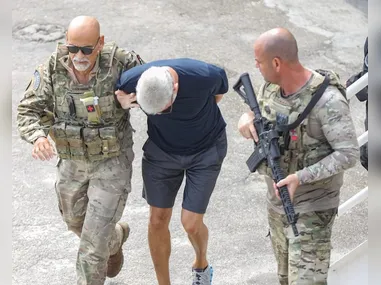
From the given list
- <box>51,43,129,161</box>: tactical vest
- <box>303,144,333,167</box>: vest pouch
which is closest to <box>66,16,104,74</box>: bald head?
<box>51,43,129,161</box>: tactical vest

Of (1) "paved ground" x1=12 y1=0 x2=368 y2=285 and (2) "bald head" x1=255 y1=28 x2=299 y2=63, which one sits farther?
(1) "paved ground" x1=12 y1=0 x2=368 y2=285

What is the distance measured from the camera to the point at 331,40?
9.70 metres

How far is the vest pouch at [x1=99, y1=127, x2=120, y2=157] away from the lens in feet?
16.3

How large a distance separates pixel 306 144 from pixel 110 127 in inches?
47.6

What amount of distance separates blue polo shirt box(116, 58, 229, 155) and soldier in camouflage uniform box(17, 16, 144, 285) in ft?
0.53

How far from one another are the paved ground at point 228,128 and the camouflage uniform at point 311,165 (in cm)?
112

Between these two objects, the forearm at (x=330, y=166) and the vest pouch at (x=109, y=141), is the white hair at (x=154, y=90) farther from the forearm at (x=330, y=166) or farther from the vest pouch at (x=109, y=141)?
the forearm at (x=330, y=166)

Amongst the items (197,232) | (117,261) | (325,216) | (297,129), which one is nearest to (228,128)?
(117,261)

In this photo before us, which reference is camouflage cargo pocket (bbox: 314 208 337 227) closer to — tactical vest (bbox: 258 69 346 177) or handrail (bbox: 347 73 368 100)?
tactical vest (bbox: 258 69 346 177)

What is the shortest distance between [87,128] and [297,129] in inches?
51.2

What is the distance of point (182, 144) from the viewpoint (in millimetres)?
5059

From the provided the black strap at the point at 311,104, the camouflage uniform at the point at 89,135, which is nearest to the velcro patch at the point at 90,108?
the camouflage uniform at the point at 89,135

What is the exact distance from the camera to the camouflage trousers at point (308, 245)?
457 centimetres

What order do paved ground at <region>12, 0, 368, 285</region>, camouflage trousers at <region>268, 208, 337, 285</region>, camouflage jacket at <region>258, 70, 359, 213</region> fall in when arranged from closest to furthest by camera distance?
camouflage jacket at <region>258, 70, 359, 213</region> < camouflage trousers at <region>268, 208, 337, 285</region> < paved ground at <region>12, 0, 368, 285</region>
